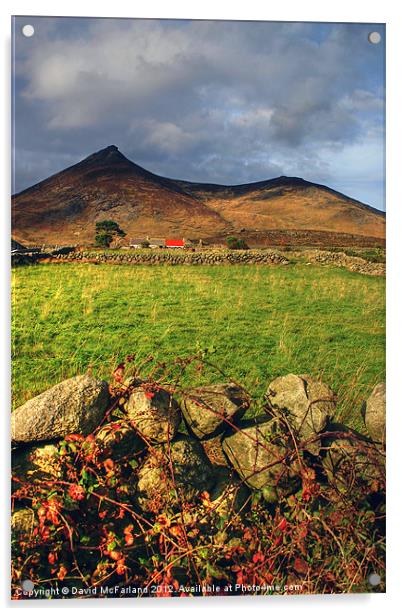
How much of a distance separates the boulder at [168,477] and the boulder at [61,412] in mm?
573

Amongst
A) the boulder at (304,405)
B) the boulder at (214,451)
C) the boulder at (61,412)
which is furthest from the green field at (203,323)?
the boulder at (214,451)

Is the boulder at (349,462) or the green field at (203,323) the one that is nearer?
the boulder at (349,462)

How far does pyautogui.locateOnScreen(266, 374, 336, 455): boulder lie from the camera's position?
171 inches

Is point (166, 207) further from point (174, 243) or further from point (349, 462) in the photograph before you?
point (349, 462)

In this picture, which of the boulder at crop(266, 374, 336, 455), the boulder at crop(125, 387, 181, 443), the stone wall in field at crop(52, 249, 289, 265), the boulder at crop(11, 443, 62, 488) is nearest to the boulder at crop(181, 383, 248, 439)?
the boulder at crop(125, 387, 181, 443)

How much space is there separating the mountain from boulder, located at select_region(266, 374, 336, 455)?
4.50 feet

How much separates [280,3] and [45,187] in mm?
2603

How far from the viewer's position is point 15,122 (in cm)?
444

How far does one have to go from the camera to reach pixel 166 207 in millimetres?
4820

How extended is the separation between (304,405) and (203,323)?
3.67 ft

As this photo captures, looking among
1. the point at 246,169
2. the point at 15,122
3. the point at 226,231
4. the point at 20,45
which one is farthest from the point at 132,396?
the point at 20,45

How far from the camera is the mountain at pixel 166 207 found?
14.9 feet
